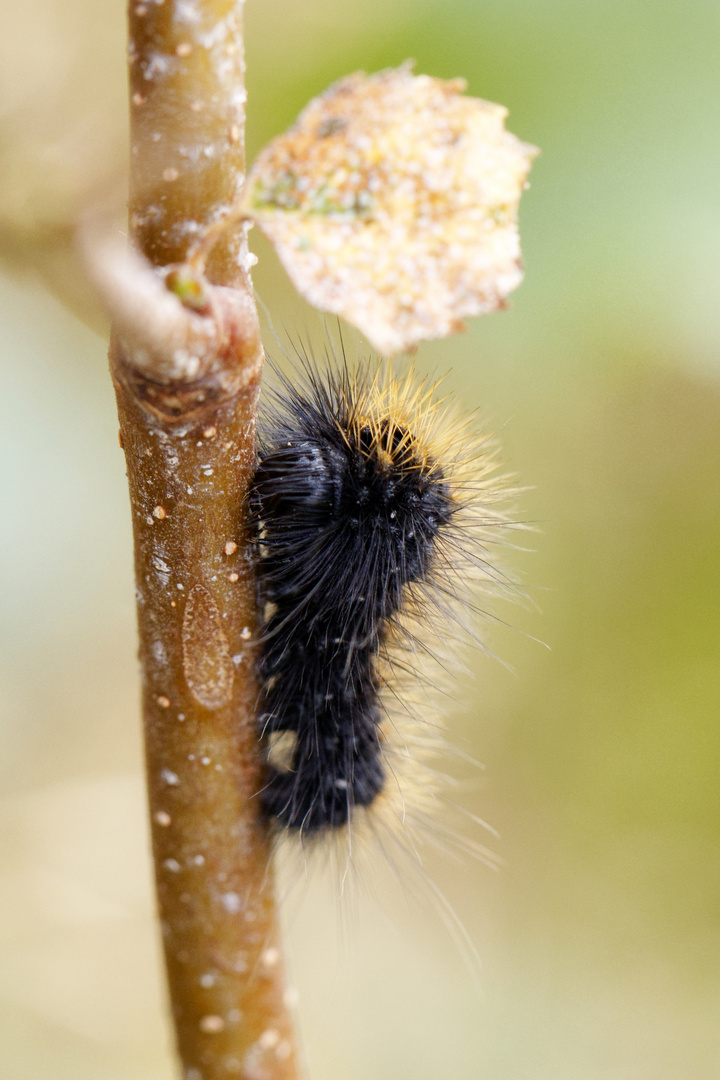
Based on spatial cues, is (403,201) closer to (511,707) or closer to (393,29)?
(393,29)

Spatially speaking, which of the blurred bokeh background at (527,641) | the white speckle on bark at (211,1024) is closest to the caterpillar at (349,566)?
the white speckle on bark at (211,1024)

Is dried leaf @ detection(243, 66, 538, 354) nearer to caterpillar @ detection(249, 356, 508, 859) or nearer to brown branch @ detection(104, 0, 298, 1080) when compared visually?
brown branch @ detection(104, 0, 298, 1080)

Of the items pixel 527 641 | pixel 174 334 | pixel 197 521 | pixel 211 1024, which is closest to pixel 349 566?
pixel 197 521

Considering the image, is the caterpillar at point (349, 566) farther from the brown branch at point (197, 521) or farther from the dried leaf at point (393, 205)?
the dried leaf at point (393, 205)

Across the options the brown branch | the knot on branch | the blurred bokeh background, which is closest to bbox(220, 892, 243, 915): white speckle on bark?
the brown branch

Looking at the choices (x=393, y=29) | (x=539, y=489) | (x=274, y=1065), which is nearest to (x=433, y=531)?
(x=274, y=1065)
